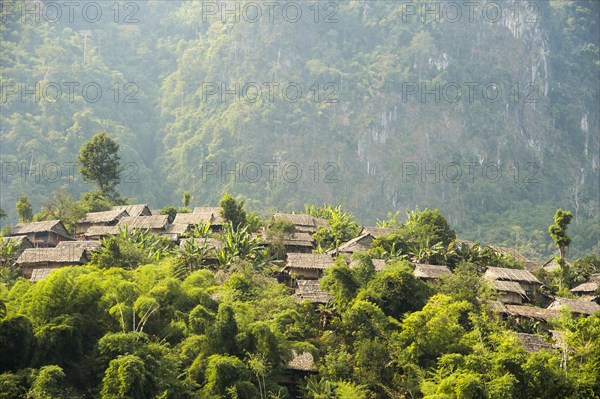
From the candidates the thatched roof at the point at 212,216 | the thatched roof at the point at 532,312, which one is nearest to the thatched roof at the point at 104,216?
the thatched roof at the point at 212,216

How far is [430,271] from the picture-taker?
44.8 metres

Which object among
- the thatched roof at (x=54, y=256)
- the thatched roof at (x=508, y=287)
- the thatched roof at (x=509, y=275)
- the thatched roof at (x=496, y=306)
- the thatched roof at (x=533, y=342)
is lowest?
the thatched roof at (x=533, y=342)

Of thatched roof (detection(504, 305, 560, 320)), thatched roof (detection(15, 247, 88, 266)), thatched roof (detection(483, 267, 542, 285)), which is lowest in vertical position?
thatched roof (detection(504, 305, 560, 320))

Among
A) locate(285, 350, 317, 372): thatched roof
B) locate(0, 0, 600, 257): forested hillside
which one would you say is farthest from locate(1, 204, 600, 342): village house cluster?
locate(0, 0, 600, 257): forested hillside

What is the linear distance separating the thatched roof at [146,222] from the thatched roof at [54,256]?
699 cm

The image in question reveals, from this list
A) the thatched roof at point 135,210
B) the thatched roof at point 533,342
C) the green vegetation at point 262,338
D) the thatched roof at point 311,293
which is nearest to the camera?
the green vegetation at point 262,338

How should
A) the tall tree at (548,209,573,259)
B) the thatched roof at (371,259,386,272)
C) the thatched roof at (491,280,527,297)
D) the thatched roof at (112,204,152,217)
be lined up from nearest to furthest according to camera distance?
the thatched roof at (371,259,386,272), the thatched roof at (491,280,527,297), the tall tree at (548,209,573,259), the thatched roof at (112,204,152,217)

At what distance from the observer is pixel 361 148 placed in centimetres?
11862

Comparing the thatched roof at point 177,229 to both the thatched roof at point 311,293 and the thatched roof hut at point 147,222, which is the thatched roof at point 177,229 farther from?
the thatched roof at point 311,293

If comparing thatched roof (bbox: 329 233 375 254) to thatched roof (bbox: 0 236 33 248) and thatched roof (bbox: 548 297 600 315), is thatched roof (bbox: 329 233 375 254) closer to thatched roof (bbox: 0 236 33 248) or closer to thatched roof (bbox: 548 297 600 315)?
thatched roof (bbox: 548 297 600 315)

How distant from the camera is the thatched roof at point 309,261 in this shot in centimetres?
4506

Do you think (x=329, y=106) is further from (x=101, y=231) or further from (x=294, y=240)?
(x=101, y=231)

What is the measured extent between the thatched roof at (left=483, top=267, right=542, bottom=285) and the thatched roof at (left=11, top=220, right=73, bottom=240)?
2419 cm

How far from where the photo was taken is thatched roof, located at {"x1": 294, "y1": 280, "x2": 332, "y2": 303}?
40.2 m
